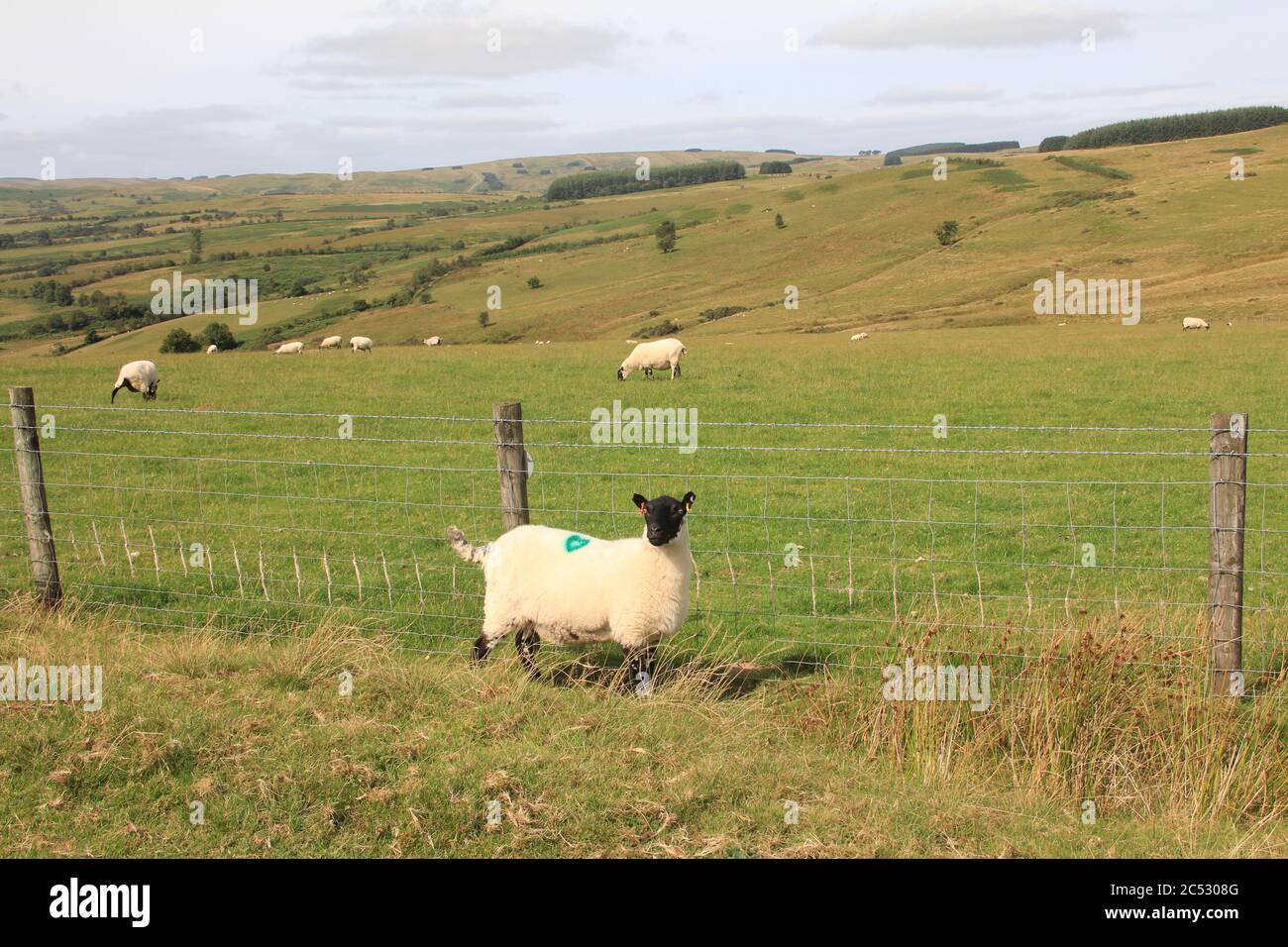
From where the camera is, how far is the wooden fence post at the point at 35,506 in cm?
980

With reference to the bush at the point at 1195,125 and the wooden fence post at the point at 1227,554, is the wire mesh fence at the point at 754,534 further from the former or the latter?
the bush at the point at 1195,125

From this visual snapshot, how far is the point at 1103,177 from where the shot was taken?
4304 inches

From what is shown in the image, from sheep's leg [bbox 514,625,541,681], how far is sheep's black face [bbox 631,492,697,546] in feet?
4.48

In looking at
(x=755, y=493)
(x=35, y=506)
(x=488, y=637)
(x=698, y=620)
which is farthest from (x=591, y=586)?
(x=755, y=493)

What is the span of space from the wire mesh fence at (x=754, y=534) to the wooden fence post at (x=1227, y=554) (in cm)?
11

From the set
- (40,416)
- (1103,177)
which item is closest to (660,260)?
(1103,177)

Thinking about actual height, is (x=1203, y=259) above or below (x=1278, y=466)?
above

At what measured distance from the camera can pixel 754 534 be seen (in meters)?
14.1

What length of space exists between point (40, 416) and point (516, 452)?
2073cm

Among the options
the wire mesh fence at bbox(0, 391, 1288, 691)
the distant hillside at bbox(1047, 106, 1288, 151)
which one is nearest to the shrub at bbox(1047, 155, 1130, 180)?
the distant hillside at bbox(1047, 106, 1288, 151)

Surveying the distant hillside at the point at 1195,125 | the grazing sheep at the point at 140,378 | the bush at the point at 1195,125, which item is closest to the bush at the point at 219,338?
the grazing sheep at the point at 140,378

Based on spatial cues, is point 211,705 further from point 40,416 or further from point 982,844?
point 40,416

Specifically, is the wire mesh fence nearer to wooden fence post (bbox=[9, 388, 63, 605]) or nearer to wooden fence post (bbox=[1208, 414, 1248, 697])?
wooden fence post (bbox=[1208, 414, 1248, 697])

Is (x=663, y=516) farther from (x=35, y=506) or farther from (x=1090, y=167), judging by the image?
(x=1090, y=167)
